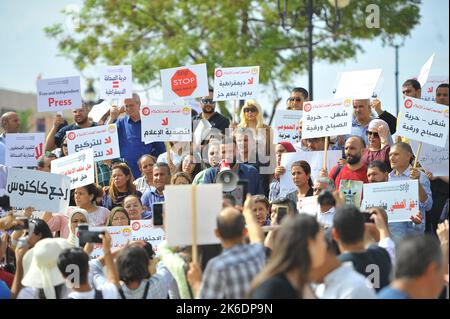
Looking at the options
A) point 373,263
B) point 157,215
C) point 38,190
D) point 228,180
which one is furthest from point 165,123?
point 373,263

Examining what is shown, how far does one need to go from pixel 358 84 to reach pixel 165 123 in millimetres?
2507

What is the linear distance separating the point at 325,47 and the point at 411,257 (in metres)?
21.6

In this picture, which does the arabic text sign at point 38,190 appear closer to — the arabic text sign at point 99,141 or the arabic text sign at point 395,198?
the arabic text sign at point 99,141

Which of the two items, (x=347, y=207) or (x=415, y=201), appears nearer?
(x=347, y=207)

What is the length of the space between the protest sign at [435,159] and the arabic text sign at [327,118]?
0.93 metres

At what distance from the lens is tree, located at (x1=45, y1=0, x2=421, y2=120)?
26250 millimetres

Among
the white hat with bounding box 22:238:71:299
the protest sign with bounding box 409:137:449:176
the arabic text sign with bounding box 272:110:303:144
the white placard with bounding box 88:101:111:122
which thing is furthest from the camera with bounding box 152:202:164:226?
the white placard with bounding box 88:101:111:122

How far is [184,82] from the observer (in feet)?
46.5

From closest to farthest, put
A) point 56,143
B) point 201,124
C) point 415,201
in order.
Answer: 1. point 415,201
2. point 201,124
3. point 56,143

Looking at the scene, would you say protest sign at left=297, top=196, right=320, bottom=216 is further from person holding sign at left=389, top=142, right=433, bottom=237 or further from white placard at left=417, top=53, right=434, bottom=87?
white placard at left=417, top=53, right=434, bottom=87

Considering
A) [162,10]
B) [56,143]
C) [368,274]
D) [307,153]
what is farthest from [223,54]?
[368,274]

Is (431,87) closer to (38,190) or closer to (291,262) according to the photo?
(38,190)

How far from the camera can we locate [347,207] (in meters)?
7.23
